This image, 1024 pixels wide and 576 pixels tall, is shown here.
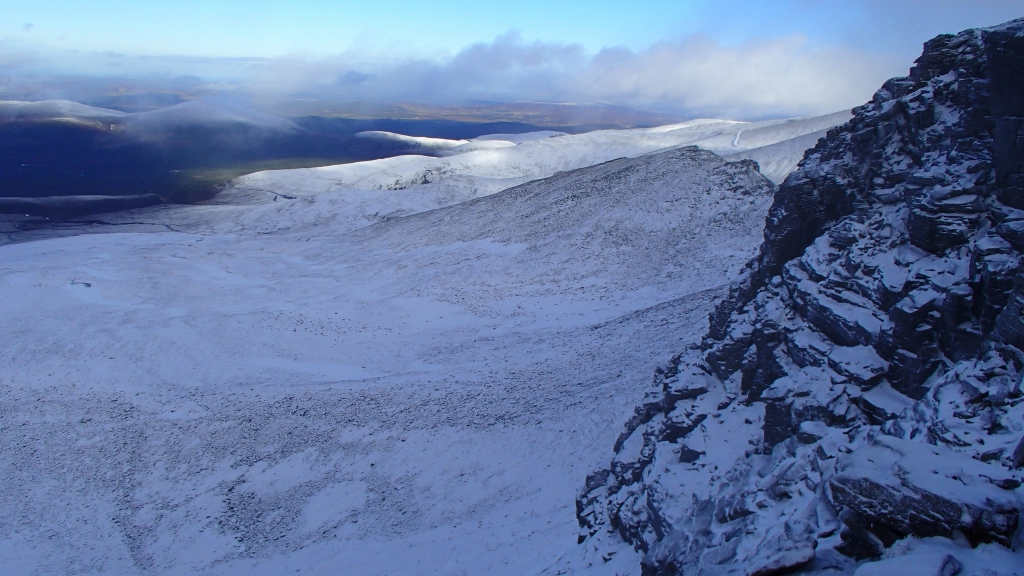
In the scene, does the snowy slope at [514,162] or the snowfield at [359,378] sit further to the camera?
the snowy slope at [514,162]

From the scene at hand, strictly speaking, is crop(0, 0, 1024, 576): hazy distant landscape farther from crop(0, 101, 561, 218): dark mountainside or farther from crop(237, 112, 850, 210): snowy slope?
crop(0, 101, 561, 218): dark mountainside

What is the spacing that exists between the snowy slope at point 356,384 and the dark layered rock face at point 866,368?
3.87 m

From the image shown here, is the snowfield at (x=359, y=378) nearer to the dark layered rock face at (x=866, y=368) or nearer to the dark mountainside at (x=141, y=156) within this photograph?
the dark layered rock face at (x=866, y=368)

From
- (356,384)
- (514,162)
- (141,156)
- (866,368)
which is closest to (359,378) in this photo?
(356,384)

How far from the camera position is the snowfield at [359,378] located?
21.1 m

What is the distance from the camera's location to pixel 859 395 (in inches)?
498

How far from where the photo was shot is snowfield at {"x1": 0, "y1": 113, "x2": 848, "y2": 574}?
2114cm

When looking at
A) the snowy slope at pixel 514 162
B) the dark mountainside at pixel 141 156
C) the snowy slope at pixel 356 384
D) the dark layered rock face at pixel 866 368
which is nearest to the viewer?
the dark layered rock face at pixel 866 368

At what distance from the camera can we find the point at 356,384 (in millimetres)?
30188

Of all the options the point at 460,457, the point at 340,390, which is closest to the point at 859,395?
the point at 460,457

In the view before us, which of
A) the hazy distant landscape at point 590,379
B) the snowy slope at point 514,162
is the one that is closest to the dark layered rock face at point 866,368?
the hazy distant landscape at point 590,379

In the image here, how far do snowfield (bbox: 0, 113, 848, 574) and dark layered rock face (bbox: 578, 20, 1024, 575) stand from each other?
12.6ft

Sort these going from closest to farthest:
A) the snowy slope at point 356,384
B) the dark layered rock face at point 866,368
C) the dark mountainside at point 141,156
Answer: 1. the dark layered rock face at point 866,368
2. the snowy slope at point 356,384
3. the dark mountainside at point 141,156

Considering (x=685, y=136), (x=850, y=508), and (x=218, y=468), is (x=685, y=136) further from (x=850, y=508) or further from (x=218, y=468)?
(x=850, y=508)
